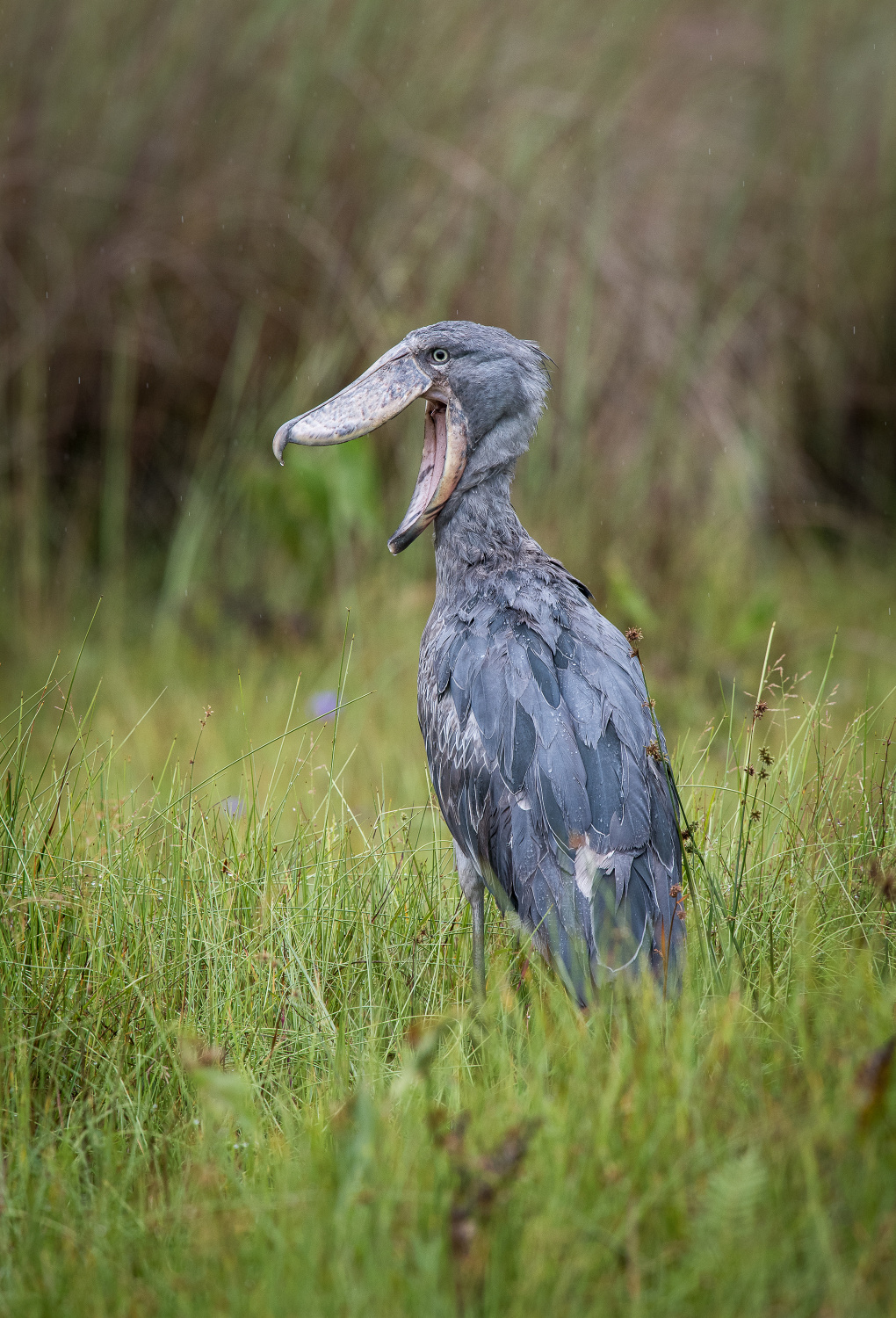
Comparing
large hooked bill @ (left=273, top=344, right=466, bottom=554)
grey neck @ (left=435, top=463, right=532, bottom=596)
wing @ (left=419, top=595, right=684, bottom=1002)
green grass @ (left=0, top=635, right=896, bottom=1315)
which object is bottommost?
green grass @ (left=0, top=635, right=896, bottom=1315)

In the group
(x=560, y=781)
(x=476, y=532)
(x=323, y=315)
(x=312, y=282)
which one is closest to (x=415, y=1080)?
(x=560, y=781)

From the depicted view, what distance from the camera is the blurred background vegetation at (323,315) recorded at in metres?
4.94

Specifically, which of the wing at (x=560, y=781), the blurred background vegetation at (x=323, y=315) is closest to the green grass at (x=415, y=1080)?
the wing at (x=560, y=781)

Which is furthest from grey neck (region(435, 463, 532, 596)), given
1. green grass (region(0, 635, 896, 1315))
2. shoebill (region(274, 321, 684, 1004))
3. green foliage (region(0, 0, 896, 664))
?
green foliage (region(0, 0, 896, 664))

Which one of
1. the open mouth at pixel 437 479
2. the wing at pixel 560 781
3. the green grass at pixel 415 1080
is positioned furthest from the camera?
the open mouth at pixel 437 479

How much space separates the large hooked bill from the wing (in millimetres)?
330

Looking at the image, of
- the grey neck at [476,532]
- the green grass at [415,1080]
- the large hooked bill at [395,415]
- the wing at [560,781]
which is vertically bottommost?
the green grass at [415,1080]

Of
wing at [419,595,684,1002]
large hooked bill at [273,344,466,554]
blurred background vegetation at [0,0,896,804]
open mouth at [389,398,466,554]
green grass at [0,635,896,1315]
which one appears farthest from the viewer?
blurred background vegetation at [0,0,896,804]

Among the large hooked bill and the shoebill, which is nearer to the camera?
the shoebill

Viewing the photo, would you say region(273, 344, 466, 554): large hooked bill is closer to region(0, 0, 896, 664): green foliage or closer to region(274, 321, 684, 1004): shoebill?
region(274, 321, 684, 1004): shoebill

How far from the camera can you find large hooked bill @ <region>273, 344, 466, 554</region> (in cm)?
287

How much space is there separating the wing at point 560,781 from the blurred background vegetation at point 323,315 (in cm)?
190

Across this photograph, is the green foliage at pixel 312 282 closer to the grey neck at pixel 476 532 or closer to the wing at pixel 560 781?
the grey neck at pixel 476 532

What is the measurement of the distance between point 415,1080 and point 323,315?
12.3 feet
